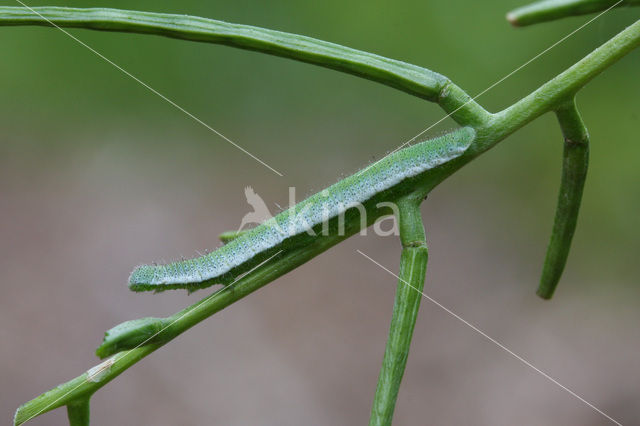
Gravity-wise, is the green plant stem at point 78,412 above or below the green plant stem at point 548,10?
below

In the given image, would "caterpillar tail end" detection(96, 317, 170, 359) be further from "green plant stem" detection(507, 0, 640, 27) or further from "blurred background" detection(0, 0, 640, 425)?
"blurred background" detection(0, 0, 640, 425)

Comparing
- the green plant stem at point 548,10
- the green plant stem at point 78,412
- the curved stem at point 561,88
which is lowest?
the green plant stem at point 78,412

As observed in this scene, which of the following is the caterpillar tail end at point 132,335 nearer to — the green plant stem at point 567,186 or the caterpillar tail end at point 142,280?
the caterpillar tail end at point 142,280

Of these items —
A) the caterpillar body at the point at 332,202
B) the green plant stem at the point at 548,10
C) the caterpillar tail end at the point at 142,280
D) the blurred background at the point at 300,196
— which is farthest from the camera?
the blurred background at the point at 300,196

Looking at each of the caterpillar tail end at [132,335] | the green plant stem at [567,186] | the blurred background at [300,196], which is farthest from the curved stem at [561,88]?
the blurred background at [300,196]

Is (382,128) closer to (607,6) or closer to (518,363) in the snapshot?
(518,363)

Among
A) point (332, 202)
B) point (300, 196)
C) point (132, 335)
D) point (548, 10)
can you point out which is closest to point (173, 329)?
point (132, 335)
